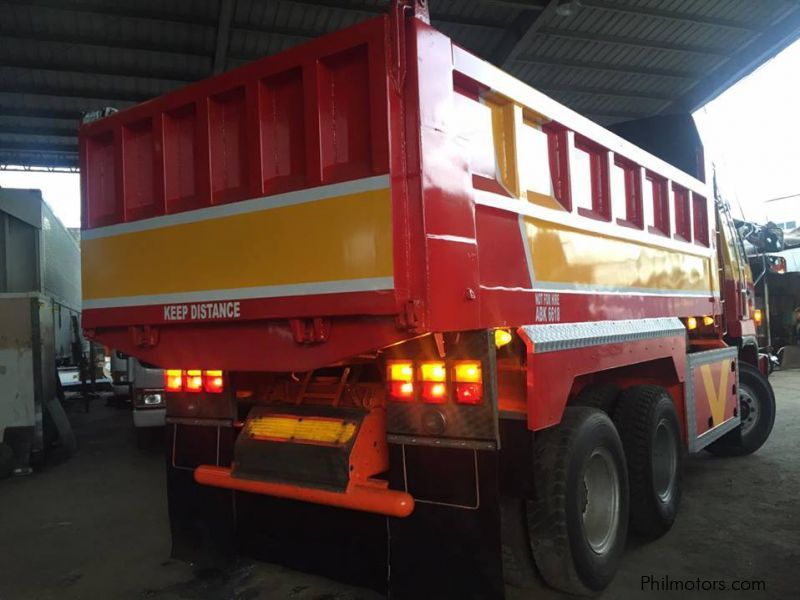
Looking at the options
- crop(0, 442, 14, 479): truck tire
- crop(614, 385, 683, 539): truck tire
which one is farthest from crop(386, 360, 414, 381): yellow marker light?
crop(0, 442, 14, 479): truck tire

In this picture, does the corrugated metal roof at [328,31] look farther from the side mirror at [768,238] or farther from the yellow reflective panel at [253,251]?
the yellow reflective panel at [253,251]

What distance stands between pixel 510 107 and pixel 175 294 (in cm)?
194

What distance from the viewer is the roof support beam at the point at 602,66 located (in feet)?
36.7

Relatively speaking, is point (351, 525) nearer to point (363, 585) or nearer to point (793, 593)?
point (363, 585)

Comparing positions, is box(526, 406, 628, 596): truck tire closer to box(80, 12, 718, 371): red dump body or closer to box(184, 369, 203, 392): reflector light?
box(80, 12, 718, 371): red dump body

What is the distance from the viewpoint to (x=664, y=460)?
4371 millimetres

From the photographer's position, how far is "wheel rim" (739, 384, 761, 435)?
6656 millimetres

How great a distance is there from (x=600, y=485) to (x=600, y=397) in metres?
0.69

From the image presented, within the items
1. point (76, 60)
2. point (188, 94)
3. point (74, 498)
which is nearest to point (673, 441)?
point (188, 94)

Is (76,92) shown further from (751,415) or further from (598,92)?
(751,415)

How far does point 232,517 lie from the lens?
12.1 ft

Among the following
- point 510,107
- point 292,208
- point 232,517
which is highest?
point 510,107

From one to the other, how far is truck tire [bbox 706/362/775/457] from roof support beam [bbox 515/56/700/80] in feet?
22.6

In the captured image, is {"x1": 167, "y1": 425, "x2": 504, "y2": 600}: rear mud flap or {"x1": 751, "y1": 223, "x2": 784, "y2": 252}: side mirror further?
{"x1": 751, "y1": 223, "x2": 784, "y2": 252}: side mirror
